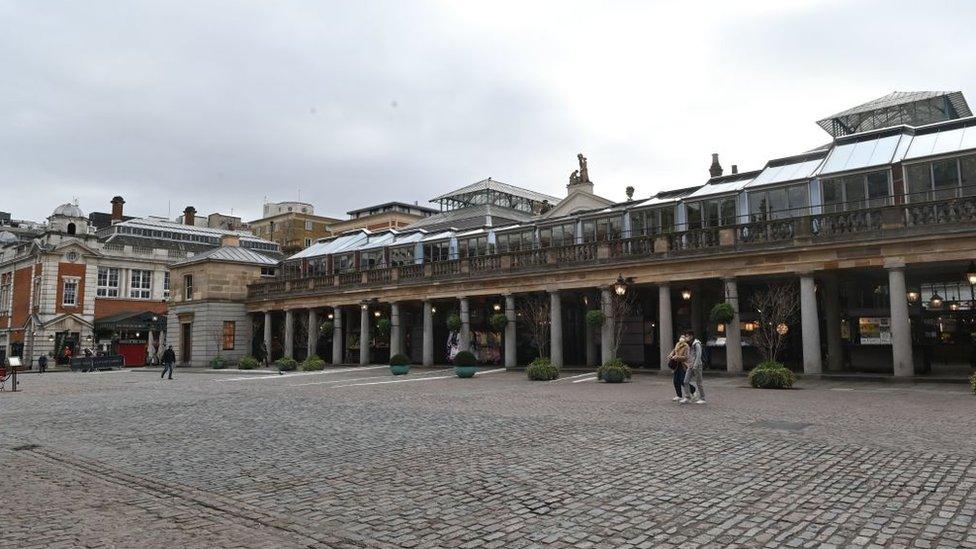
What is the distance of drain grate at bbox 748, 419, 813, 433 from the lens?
11984mm

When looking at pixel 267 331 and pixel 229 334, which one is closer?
pixel 267 331

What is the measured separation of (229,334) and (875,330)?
4463cm

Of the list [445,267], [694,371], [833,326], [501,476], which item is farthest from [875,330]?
[501,476]

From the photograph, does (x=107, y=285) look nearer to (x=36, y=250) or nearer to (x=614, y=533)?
(x=36, y=250)

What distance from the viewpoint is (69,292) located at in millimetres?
60156

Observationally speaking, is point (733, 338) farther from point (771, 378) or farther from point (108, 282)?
point (108, 282)

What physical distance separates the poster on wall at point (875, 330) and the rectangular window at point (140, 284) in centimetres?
6346

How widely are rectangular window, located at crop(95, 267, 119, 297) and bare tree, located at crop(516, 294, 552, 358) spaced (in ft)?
153

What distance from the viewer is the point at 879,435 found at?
11133mm

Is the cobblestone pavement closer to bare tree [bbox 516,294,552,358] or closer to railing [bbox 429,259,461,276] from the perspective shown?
bare tree [bbox 516,294,552,358]

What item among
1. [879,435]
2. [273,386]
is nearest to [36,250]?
[273,386]

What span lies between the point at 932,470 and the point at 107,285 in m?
69.8

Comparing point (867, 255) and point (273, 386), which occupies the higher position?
point (867, 255)

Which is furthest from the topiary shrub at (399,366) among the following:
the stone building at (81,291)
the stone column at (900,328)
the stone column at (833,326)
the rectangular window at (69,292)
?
the rectangular window at (69,292)
